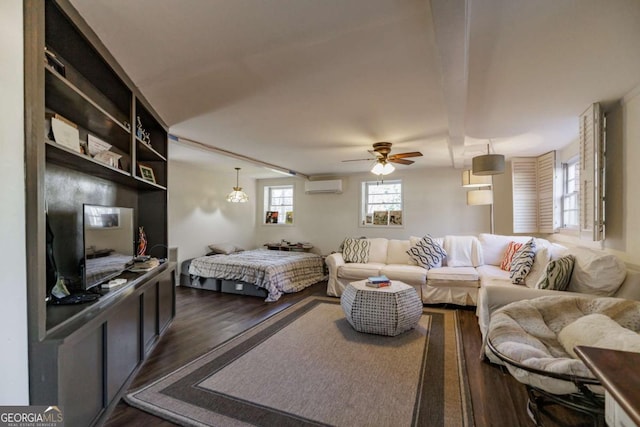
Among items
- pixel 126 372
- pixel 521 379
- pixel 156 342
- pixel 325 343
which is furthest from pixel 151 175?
pixel 521 379

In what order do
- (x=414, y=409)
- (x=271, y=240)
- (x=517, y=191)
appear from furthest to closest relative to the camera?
(x=271, y=240) < (x=517, y=191) < (x=414, y=409)

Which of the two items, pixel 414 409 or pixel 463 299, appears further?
pixel 463 299

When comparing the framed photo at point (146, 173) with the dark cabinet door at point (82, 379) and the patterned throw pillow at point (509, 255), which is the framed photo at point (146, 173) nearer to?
the dark cabinet door at point (82, 379)

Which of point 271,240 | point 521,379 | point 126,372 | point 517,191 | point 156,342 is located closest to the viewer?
point 521,379

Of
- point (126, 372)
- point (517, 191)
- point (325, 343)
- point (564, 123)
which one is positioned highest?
point (564, 123)

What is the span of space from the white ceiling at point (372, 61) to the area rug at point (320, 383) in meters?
2.21

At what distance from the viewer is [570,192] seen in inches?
171

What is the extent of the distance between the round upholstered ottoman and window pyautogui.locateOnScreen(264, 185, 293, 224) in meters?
4.41

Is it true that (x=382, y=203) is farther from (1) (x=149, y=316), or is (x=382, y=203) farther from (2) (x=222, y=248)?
(1) (x=149, y=316)

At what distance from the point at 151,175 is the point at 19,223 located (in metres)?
2.10

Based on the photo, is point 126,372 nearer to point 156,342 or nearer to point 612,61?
point 156,342

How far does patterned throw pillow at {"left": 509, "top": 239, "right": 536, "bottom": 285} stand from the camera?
340cm

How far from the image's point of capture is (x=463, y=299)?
13.4 ft

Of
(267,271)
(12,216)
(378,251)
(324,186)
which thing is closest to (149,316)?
(12,216)
